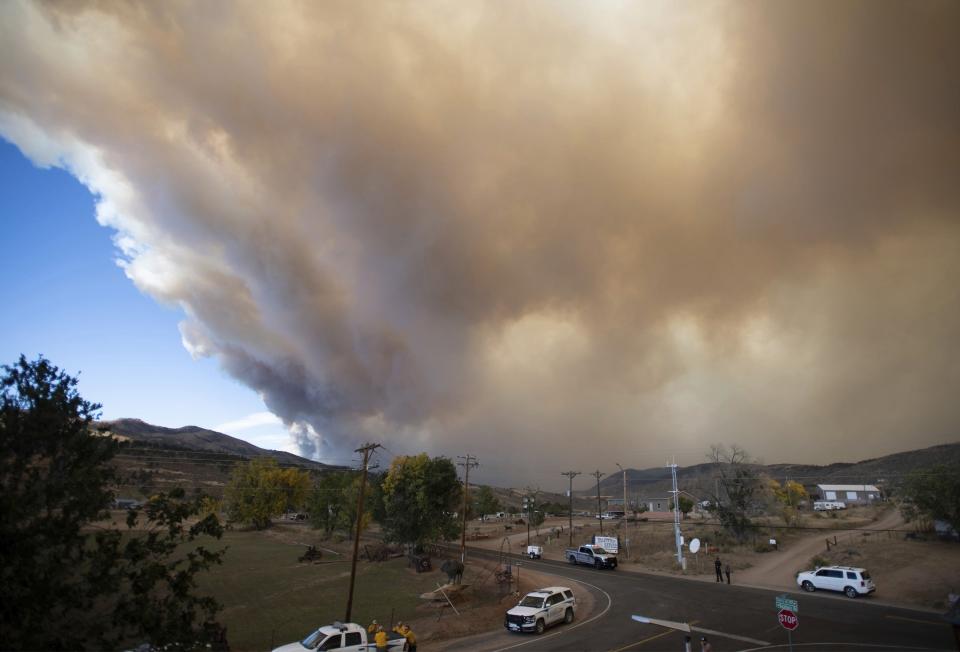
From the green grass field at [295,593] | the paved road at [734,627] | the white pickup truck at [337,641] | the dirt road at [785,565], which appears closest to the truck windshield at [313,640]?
the white pickup truck at [337,641]

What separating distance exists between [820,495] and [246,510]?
160 m

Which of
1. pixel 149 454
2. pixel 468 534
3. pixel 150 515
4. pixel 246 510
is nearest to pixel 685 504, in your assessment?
pixel 468 534

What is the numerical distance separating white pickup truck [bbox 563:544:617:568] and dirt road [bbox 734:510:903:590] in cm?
1209

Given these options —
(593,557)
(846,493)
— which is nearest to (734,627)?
(593,557)

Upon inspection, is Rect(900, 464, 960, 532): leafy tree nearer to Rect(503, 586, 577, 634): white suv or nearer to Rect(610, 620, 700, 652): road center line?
Rect(610, 620, 700, 652): road center line

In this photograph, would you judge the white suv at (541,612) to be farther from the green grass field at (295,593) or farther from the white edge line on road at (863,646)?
the white edge line on road at (863,646)

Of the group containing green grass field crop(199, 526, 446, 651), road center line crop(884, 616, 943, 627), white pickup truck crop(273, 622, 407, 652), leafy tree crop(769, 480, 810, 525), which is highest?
leafy tree crop(769, 480, 810, 525)

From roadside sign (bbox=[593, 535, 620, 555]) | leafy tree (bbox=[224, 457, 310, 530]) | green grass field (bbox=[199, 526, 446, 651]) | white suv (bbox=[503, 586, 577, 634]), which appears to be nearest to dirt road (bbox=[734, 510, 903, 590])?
roadside sign (bbox=[593, 535, 620, 555])

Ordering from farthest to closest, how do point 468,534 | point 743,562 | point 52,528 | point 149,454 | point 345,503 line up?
point 149,454 < point 468,534 < point 345,503 < point 743,562 < point 52,528

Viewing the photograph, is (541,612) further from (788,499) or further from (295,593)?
(788,499)

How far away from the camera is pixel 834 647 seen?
74.9ft

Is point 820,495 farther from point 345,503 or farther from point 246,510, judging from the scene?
point 246,510

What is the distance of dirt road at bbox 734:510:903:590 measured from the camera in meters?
41.8

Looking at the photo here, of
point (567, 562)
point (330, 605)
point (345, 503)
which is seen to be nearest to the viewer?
point (330, 605)
